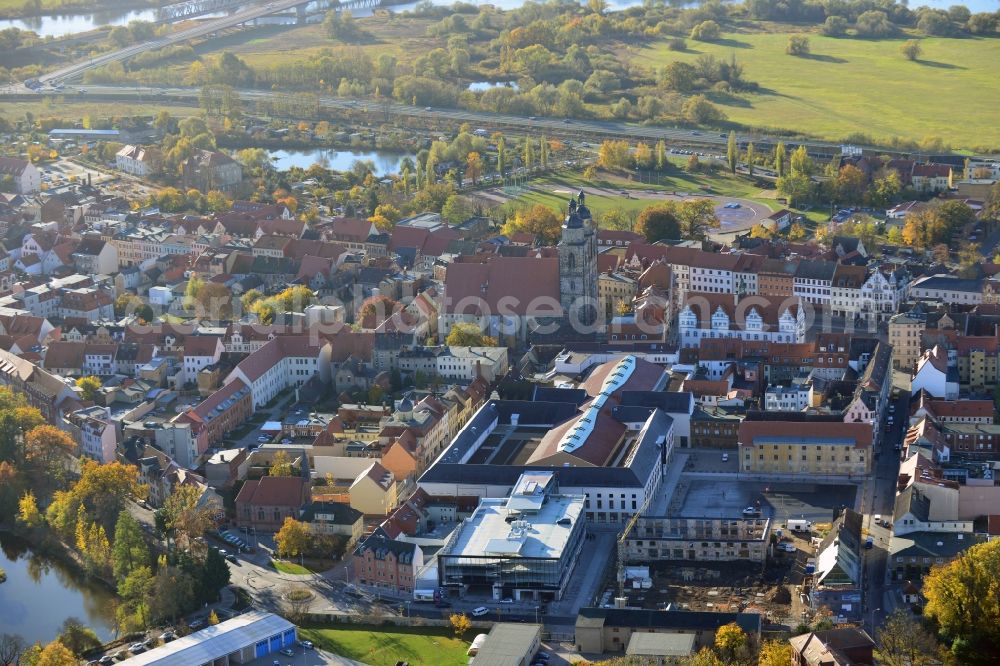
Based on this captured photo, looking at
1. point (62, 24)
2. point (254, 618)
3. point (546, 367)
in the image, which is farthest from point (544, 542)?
point (62, 24)

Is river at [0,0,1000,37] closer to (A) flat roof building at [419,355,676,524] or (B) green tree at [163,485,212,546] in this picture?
(A) flat roof building at [419,355,676,524]

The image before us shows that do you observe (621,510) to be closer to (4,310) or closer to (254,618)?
(254,618)

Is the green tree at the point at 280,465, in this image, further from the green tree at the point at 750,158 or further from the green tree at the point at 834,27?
the green tree at the point at 834,27

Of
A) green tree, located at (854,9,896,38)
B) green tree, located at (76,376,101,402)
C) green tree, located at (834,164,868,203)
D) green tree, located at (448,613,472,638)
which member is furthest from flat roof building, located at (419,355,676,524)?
green tree, located at (854,9,896,38)

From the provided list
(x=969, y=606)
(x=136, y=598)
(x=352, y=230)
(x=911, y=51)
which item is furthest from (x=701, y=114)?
(x=969, y=606)

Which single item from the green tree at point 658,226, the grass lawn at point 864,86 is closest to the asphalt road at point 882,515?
the green tree at point 658,226
